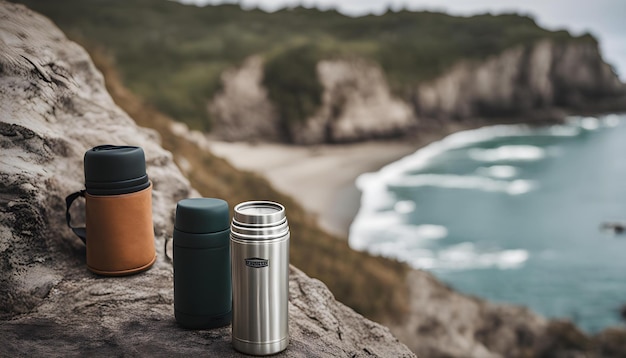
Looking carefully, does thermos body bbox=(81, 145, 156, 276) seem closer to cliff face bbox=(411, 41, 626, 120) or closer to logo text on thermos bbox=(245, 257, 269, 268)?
logo text on thermos bbox=(245, 257, 269, 268)

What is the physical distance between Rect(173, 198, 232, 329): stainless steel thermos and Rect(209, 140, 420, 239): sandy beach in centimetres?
2123

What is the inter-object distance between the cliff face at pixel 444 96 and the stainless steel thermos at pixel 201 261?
54661 mm

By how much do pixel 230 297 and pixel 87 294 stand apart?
4.01 feet

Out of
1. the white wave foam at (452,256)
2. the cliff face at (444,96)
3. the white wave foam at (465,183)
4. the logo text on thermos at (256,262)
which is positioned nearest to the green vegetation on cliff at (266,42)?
the cliff face at (444,96)

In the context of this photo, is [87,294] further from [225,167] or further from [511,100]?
[511,100]

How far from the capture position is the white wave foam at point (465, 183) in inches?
1667

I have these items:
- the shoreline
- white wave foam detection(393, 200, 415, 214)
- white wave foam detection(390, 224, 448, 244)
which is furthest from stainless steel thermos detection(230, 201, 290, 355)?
white wave foam detection(393, 200, 415, 214)

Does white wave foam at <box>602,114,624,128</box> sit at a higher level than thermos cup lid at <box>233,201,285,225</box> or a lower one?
lower

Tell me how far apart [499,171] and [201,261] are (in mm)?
48763

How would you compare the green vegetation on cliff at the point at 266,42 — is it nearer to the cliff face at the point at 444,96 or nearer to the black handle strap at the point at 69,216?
the cliff face at the point at 444,96

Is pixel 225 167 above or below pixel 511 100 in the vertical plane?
above

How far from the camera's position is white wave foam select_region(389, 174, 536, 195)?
42331 millimetres

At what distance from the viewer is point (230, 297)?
425 cm

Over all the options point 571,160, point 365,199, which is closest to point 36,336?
point 365,199
